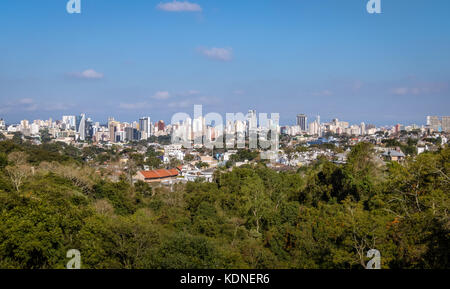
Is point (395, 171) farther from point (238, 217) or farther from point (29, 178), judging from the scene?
point (29, 178)

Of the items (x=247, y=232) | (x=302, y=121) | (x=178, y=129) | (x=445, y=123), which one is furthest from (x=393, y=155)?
(x=302, y=121)

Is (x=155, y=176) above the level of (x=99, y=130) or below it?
below

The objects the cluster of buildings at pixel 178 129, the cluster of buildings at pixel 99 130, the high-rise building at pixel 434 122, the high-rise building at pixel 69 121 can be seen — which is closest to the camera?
the cluster of buildings at pixel 178 129

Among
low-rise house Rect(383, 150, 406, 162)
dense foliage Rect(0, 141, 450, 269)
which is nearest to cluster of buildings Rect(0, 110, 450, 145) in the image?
low-rise house Rect(383, 150, 406, 162)

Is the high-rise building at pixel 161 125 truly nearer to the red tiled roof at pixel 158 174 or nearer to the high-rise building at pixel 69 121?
the high-rise building at pixel 69 121

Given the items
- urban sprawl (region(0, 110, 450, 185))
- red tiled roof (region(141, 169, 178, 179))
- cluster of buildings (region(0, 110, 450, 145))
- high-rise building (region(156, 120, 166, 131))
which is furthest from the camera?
high-rise building (region(156, 120, 166, 131))

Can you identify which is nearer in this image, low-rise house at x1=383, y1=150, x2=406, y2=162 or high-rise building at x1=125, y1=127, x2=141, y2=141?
low-rise house at x1=383, y1=150, x2=406, y2=162

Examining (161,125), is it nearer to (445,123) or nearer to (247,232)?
(445,123)

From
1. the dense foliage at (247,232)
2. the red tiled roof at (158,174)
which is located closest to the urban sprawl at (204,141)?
→ the red tiled roof at (158,174)

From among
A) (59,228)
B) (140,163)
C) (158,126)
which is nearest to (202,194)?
(59,228)

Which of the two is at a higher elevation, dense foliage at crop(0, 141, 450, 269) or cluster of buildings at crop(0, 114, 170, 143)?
cluster of buildings at crop(0, 114, 170, 143)

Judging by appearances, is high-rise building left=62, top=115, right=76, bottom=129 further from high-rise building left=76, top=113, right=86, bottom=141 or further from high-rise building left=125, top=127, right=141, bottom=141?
high-rise building left=125, top=127, right=141, bottom=141

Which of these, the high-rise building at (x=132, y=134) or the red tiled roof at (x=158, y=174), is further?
the high-rise building at (x=132, y=134)
